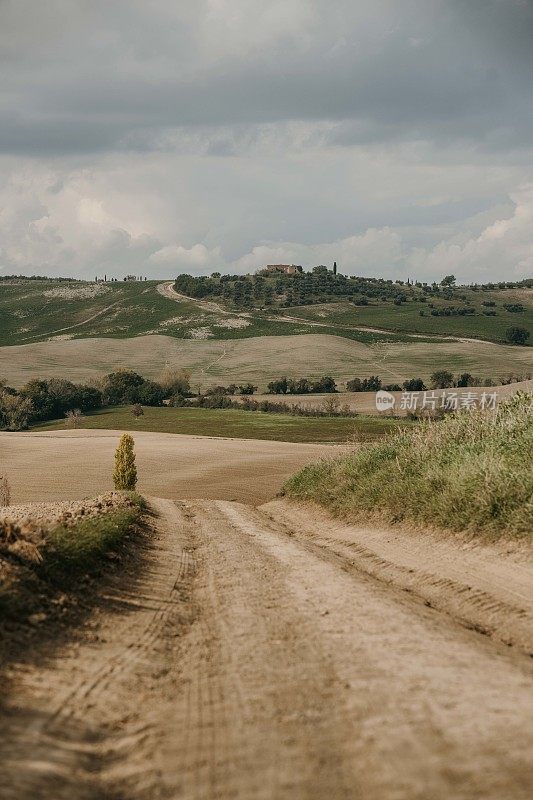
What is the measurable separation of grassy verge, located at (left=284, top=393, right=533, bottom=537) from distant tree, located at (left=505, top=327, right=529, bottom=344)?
406ft

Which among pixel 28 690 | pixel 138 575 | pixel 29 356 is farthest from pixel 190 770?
pixel 29 356

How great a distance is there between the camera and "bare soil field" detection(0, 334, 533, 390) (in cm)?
11375

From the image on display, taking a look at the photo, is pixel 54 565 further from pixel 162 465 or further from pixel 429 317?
pixel 429 317

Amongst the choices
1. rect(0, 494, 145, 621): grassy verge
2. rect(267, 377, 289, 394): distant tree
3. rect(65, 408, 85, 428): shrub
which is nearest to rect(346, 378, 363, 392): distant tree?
rect(267, 377, 289, 394): distant tree

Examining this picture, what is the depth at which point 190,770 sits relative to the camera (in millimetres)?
4273

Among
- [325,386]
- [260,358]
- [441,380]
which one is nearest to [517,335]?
[260,358]

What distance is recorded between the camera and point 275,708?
5109 millimetres

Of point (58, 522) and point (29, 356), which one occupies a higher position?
point (29, 356)

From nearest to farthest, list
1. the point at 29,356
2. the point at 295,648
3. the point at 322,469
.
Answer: the point at 295,648 < the point at 322,469 < the point at 29,356

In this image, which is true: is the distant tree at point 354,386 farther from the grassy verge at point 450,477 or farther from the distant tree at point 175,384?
the grassy verge at point 450,477

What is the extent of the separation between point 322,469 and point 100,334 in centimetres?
14621

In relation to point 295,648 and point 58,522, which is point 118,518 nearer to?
point 58,522
